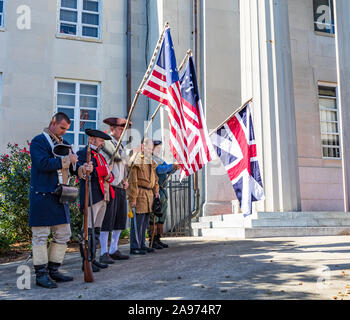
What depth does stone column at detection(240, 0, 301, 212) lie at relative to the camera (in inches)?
352

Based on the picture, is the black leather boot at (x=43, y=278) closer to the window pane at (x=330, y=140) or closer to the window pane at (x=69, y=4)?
the window pane at (x=69, y=4)

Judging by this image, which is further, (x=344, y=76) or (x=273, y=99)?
(x=344, y=76)

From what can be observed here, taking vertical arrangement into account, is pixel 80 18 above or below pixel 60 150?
above

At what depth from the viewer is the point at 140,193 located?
6977 millimetres

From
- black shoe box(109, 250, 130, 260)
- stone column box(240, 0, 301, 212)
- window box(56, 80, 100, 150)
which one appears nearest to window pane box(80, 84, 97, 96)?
window box(56, 80, 100, 150)

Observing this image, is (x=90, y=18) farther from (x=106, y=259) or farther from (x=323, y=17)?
(x=106, y=259)

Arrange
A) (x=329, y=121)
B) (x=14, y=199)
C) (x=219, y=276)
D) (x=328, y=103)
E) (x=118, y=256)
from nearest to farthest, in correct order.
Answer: (x=219, y=276) < (x=118, y=256) < (x=14, y=199) < (x=329, y=121) < (x=328, y=103)

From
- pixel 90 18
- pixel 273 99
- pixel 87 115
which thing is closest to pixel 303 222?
pixel 273 99

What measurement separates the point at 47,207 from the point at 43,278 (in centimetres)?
81

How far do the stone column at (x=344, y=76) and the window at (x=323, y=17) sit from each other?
3292 millimetres

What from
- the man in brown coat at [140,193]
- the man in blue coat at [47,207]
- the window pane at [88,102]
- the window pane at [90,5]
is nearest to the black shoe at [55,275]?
the man in blue coat at [47,207]

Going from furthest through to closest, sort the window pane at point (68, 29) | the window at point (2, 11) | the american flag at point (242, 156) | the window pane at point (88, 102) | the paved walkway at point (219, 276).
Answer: the window pane at point (68, 29), the window pane at point (88, 102), the window at point (2, 11), the american flag at point (242, 156), the paved walkway at point (219, 276)

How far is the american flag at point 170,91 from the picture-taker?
240 inches

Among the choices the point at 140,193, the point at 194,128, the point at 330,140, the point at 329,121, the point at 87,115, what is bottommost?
the point at 140,193
